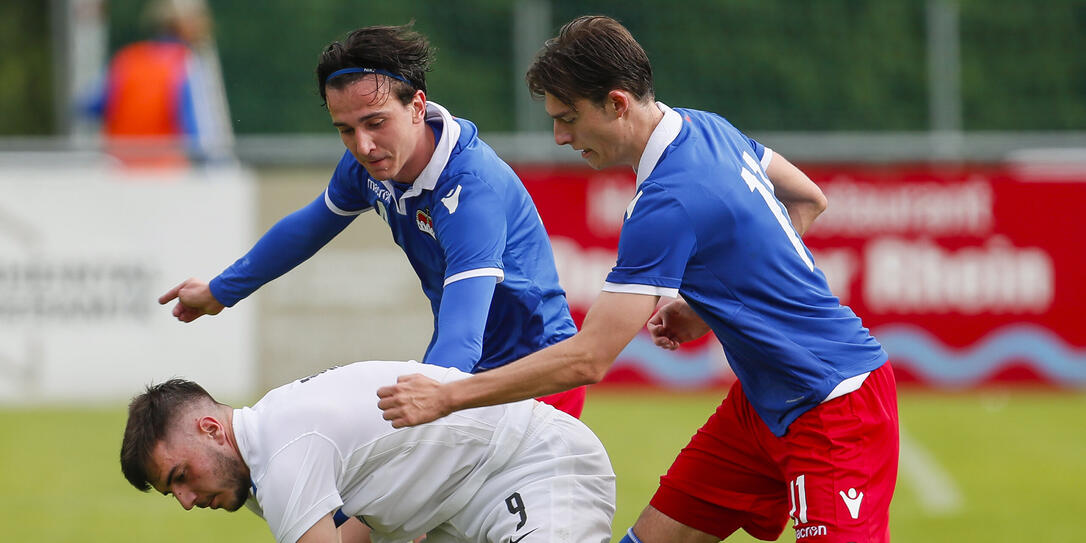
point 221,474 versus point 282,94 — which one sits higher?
point 282,94

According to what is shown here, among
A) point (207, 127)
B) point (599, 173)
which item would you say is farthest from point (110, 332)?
point (599, 173)

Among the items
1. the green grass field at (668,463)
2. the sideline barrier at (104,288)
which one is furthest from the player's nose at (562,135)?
the sideline barrier at (104,288)

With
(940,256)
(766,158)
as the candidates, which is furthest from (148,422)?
(940,256)

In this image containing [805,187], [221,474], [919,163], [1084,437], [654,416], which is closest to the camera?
[221,474]

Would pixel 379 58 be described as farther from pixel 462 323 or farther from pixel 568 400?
pixel 568 400

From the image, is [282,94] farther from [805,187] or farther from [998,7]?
[805,187]

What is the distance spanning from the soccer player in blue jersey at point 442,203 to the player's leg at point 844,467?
0.92 metres

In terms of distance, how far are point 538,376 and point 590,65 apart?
3.07 feet

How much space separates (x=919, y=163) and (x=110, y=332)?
631 centimetres

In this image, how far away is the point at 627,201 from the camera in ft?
35.4

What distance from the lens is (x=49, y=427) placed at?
404 inches

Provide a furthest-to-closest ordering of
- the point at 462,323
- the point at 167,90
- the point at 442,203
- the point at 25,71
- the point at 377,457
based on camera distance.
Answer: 1. the point at 25,71
2. the point at 167,90
3. the point at 442,203
4. the point at 462,323
5. the point at 377,457

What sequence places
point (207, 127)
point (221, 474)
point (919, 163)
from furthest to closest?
point (207, 127) → point (919, 163) → point (221, 474)

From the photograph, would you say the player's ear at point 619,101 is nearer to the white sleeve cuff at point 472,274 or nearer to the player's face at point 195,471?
the white sleeve cuff at point 472,274
